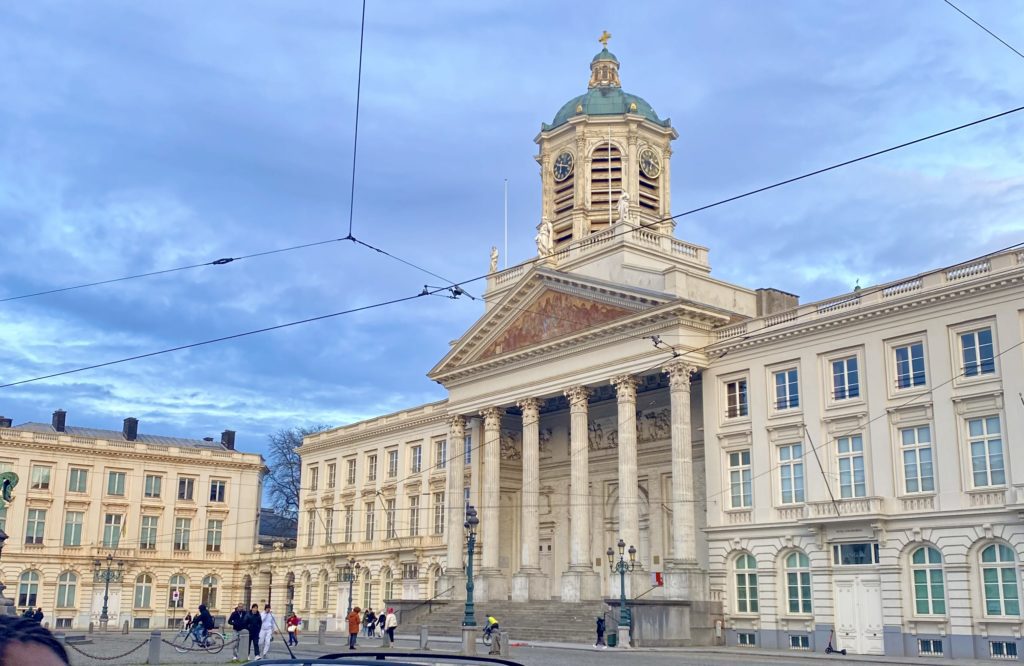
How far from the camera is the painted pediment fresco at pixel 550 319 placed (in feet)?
161

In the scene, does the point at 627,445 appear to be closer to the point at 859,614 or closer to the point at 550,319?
the point at 550,319

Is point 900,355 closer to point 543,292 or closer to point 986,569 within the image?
point 986,569

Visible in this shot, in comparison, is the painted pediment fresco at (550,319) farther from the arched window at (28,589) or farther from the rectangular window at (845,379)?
the arched window at (28,589)

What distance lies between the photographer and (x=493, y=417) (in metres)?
54.8

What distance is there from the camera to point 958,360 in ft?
125

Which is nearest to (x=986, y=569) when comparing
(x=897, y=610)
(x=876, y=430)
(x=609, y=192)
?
(x=897, y=610)

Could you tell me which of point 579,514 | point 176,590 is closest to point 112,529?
point 176,590

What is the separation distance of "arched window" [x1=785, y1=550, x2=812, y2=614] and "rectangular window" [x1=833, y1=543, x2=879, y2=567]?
1.44 m

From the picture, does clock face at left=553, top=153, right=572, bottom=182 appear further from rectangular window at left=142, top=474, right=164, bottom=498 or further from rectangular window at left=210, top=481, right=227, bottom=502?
rectangular window at left=142, top=474, right=164, bottom=498

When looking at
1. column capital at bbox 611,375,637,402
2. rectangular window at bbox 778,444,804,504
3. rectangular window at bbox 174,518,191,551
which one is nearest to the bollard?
column capital at bbox 611,375,637,402

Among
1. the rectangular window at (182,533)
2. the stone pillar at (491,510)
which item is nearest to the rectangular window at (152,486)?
the rectangular window at (182,533)

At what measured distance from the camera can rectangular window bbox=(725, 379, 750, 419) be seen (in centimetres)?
4581

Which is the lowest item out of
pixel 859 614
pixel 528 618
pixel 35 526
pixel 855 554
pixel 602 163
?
pixel 528 618

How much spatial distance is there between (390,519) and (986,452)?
128 feet
